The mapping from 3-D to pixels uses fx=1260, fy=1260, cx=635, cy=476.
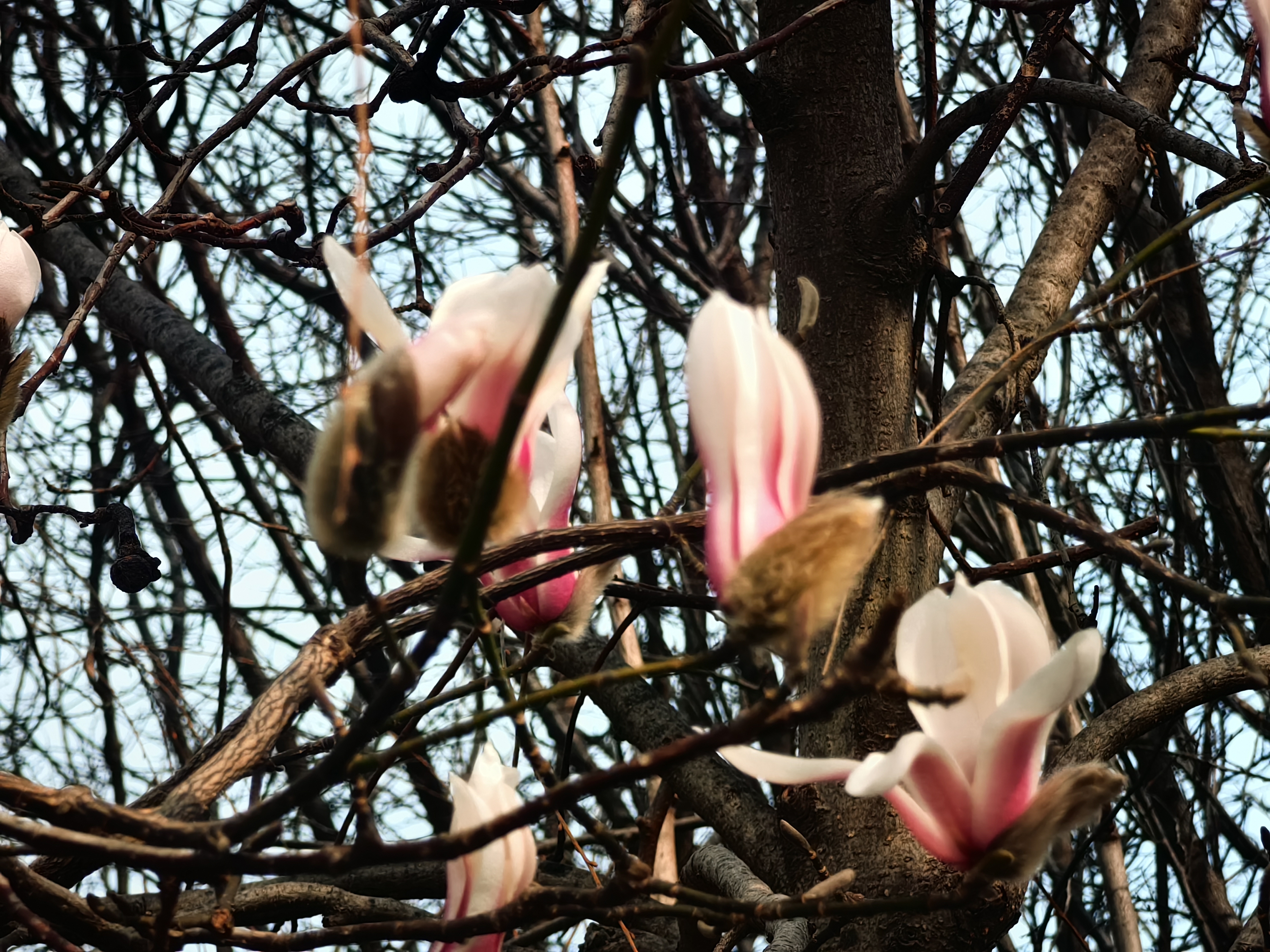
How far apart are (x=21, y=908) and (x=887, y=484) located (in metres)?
0.44

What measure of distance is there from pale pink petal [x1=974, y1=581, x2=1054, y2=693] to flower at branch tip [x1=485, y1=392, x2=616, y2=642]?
0.20m

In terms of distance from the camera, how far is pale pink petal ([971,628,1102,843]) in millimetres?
528

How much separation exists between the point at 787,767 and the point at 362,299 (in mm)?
261

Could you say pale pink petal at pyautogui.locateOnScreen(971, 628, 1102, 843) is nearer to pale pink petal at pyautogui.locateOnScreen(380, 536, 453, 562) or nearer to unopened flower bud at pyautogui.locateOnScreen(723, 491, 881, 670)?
unopened flower bud at pyautogui.locateOnScreen(723, 491, 881, 670)

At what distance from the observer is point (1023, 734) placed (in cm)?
55

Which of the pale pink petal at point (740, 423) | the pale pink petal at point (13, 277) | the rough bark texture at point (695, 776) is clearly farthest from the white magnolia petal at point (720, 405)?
the pale pink petal at point (13, 277)

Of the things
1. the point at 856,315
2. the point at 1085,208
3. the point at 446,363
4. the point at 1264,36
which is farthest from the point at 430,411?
the point at 1085,208

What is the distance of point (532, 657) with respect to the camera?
2.19 ft

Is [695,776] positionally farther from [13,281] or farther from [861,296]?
[13,281]

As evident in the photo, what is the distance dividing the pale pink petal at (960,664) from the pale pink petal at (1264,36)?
372mm

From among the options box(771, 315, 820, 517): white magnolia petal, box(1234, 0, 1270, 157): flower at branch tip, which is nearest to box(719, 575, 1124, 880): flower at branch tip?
box(771, 315, 820, 517): white magnolia petal

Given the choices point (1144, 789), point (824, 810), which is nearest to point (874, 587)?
point (824, 810)

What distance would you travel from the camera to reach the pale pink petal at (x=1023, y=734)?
0.53 metres

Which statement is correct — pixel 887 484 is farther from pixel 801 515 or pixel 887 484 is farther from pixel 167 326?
pixel 167 326
